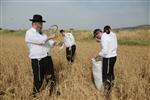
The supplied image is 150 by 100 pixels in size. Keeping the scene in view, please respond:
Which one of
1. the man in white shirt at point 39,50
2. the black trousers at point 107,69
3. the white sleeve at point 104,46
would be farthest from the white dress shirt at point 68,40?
the man in white shirt at point 39,50

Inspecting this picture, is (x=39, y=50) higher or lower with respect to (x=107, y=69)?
higher

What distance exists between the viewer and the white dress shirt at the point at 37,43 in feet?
19.1

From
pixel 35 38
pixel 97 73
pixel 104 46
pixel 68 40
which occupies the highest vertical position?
pixel 35 38

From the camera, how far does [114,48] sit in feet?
21.5

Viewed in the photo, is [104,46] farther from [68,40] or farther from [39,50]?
[68,40]

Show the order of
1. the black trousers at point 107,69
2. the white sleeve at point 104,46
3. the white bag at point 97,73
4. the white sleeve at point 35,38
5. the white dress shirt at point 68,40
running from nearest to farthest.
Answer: the white sleeve at point 35,38
the white sleeve at point 104,46
the black trousers at point 107,69
the white bag at point 97,73
the white dress shirt at point 68,40

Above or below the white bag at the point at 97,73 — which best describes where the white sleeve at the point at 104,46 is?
above

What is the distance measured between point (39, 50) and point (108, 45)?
142 cm

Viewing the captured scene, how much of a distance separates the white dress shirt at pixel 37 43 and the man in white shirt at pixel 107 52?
107cm

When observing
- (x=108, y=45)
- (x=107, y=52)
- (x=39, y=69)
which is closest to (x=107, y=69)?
(x=107, y=52)

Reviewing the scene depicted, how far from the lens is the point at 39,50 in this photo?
595cm

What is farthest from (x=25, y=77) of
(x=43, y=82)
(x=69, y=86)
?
(x=69, y=86)

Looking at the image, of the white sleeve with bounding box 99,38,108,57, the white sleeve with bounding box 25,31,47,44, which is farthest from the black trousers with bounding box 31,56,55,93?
the white sleeve with bounding box 99,38,108,57

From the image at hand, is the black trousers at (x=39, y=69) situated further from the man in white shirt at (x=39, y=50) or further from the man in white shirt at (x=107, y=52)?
the man in white shirt at (x=107, y=52)
